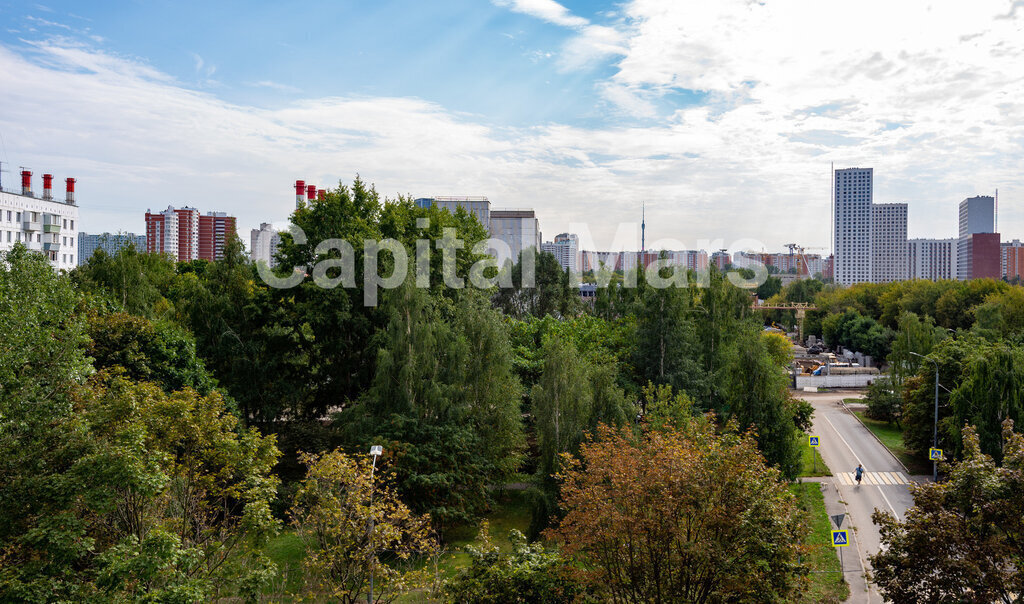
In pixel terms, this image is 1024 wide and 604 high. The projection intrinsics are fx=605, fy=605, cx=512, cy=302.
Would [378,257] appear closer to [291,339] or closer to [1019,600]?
[291,339]

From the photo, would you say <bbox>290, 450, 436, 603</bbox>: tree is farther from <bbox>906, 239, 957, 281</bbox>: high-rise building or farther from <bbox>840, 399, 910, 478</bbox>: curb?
<bbox>906, 239, 957, 281</bbox>: high-rise building

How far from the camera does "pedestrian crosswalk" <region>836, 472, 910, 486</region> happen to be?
27.7 meters

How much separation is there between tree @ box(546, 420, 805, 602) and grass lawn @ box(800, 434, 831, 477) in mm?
19383

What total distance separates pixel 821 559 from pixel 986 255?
131 metres

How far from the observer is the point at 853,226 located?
6481 inches

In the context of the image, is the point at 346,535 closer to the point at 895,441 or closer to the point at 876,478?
the point at 876,478

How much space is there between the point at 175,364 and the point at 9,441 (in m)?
9.53

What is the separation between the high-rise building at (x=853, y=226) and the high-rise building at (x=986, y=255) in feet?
139

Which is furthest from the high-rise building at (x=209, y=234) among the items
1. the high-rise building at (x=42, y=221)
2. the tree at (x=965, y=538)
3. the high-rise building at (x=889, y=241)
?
the high-rise building at (x=889, y=241)

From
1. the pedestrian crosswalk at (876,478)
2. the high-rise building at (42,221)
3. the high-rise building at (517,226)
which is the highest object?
the high-rise building at (517,226)

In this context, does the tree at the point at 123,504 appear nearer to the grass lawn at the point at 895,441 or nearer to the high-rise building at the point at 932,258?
the grass lawn at the point at 895,441

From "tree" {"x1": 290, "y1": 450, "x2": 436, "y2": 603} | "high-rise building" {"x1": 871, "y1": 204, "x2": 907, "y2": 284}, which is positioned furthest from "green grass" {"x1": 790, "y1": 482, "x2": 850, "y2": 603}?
"high-rise building" {"x1": 871, "y1": 204, "x2": 907, "y2": 284}

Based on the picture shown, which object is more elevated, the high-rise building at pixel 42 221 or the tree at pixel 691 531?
the high-rise building at pixel 42 221

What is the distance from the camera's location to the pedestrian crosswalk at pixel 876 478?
27.7 meters
